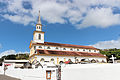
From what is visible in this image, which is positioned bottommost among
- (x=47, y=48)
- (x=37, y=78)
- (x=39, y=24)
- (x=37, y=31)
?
(x=37, y=78)

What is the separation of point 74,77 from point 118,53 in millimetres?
45473

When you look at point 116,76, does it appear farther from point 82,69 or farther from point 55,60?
point 55,60

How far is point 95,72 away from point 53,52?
93.7 feet

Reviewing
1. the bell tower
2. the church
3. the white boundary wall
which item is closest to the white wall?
the white boundary wall

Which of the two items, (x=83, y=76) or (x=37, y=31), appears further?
(x=37, y=31)

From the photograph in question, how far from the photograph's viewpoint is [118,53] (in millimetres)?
47781

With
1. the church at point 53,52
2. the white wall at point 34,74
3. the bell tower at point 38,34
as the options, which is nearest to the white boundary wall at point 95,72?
the white wall at point 34,74

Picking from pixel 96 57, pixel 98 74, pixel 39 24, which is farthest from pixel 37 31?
pixel 98 74

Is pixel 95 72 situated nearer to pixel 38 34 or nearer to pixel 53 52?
pixel 53 52

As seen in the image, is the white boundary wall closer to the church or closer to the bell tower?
the church

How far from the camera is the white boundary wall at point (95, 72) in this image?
6377 millimetres

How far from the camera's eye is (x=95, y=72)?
7.34 metres

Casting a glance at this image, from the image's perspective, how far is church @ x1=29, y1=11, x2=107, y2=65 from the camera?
32900 millimetres

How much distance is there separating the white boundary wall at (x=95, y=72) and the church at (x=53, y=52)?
2321 centimetres
